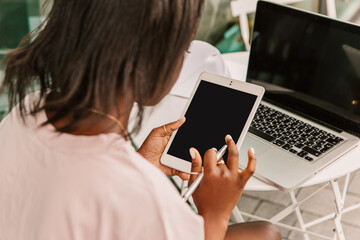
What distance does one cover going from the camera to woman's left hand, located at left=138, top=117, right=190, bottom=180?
1.05 m

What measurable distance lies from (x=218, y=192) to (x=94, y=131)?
0.91ft

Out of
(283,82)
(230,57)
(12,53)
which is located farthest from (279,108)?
(12,53)

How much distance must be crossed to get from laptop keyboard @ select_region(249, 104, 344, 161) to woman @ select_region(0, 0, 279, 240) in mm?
501

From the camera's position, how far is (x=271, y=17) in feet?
3.98

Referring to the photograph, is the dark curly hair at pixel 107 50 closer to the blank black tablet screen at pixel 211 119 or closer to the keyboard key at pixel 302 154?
the blank black tablet screen at pixel 211 119

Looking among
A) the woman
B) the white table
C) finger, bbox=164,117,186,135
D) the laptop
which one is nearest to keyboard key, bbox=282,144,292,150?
the laptop

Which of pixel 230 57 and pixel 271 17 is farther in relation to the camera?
pixel 230 57

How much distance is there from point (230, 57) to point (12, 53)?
91 centimetres

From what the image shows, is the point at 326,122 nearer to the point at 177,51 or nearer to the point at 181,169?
the point at 181,169

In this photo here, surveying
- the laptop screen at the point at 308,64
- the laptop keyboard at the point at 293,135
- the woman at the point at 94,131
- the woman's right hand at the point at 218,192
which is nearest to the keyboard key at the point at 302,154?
the laptop keyboard at the point at 293,135

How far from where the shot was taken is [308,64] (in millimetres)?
1193

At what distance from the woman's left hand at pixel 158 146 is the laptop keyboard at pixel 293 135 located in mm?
253

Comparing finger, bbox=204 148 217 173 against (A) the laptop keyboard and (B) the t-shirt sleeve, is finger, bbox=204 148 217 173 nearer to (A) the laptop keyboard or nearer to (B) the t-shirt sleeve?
(B) the t-shirt sleeve

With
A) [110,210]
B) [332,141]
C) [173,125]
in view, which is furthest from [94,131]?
[332,141]
